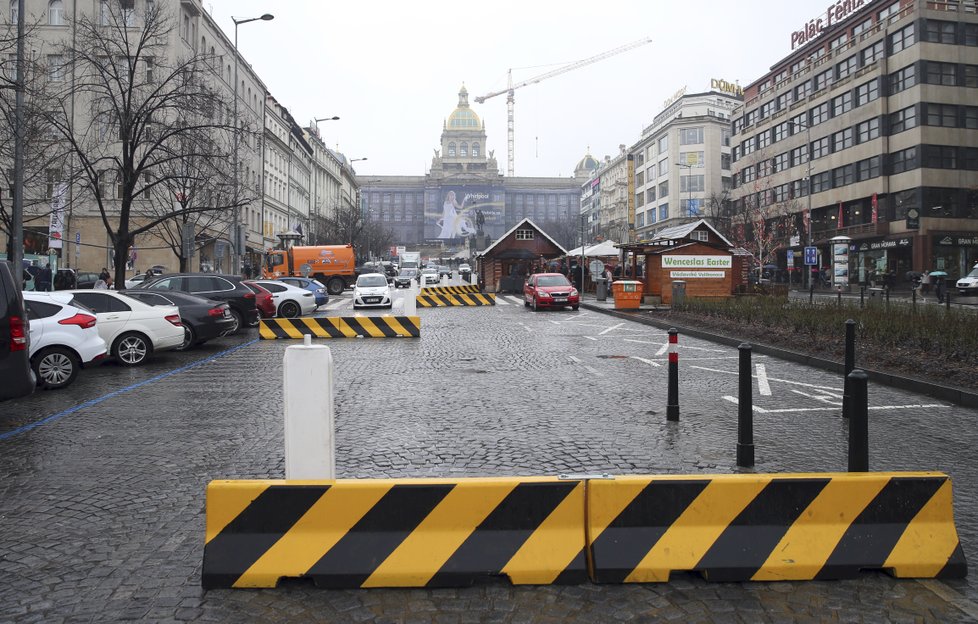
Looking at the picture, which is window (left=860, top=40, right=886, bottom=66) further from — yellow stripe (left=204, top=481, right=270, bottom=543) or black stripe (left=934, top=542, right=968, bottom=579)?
yellow stripe (left=204, top=481, right=270, bottom=543)

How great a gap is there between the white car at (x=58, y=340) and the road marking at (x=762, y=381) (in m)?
9.31

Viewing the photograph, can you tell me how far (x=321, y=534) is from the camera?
378 centimetres

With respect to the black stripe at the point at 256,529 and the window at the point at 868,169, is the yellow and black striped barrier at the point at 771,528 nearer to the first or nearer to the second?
the black stripe at the point at 256,529

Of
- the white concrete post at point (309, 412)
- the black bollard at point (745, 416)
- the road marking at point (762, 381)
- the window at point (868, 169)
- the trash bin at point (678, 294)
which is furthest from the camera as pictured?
the window at point (868, 169)

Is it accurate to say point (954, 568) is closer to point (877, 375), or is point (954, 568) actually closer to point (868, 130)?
point (877, 375)

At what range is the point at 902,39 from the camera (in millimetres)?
49938

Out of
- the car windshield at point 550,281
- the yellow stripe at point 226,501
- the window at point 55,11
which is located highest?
the window at point 55,11

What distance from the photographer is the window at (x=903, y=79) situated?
48.9 meters

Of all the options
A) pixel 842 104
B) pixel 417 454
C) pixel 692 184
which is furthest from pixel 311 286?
pixel 692 184

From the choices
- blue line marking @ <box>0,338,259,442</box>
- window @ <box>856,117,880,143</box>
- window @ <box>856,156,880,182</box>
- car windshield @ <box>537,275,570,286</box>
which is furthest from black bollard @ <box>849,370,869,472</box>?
window @ <box>856,117,880,143</box>

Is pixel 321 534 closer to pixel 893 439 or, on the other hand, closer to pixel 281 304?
pixel 893 439

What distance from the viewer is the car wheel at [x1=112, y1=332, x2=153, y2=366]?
13.4 m

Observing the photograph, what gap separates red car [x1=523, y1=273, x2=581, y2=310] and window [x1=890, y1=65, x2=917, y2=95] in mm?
32207

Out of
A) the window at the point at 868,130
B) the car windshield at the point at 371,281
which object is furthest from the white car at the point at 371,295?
the window at the point at 868,130
